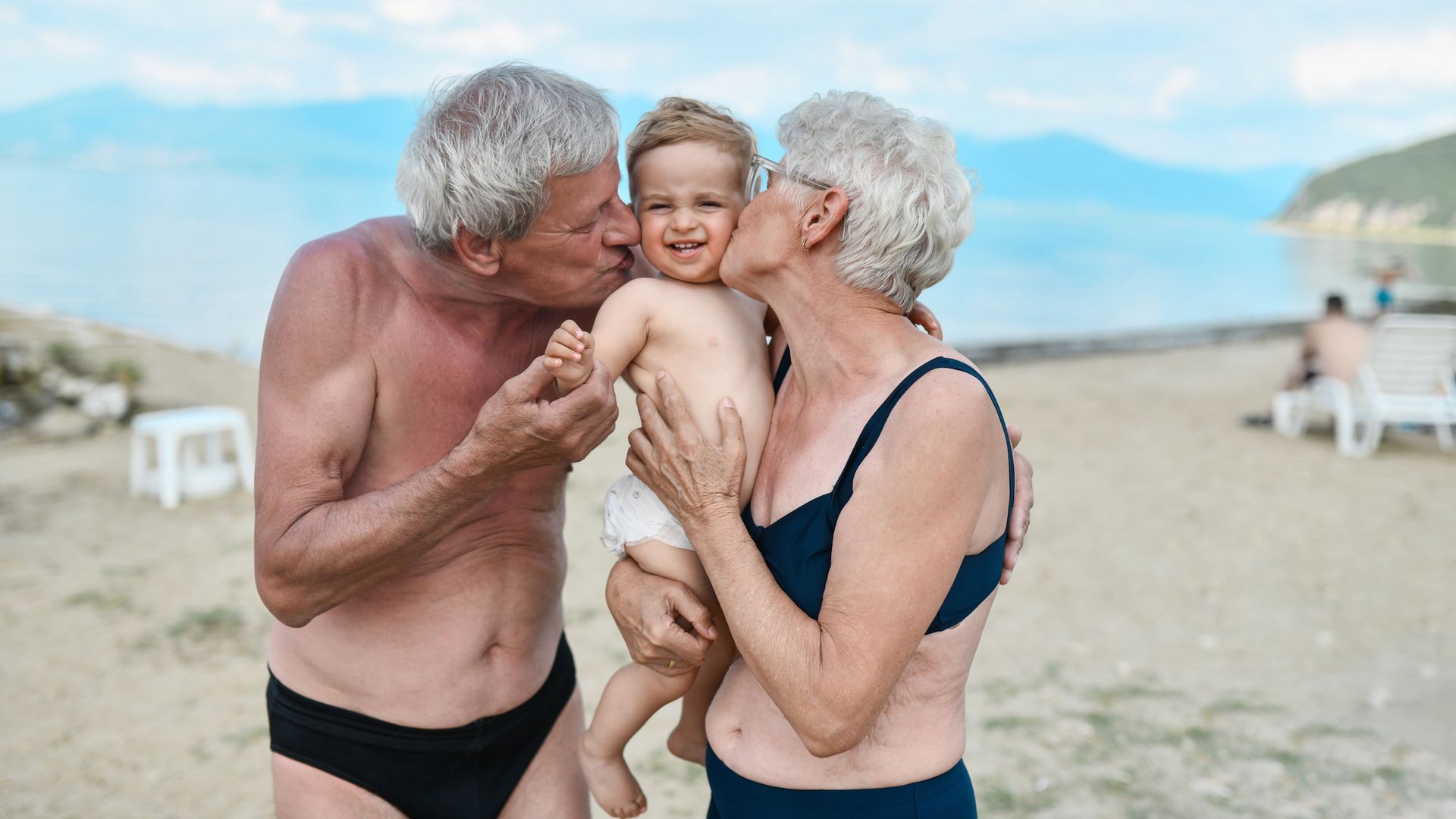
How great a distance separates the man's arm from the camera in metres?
1.92

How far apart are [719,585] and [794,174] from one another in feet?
2.38

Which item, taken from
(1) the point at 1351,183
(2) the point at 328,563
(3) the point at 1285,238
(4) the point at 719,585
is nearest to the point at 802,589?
(4) the point at 719,585

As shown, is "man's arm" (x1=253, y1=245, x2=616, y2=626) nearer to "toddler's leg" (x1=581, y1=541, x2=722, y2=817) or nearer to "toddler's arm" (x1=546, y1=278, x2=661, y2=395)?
"toddler's arm" (x1=546, y1=278, x2=661, y2=395)

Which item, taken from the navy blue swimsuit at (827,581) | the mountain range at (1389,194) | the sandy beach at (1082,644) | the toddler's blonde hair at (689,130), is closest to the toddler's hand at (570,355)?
the navy blue swimsuit at (827,581)

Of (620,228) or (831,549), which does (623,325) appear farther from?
(831,549)

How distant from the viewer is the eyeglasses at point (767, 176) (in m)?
1.83

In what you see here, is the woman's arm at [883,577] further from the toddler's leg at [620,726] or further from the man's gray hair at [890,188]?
the toddler's leg at [620,726]

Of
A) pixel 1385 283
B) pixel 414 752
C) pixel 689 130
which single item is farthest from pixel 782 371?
Answer: pixel 1385 283

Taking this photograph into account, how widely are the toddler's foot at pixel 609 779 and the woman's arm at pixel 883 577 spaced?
0.83 metres

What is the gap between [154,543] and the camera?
712 cm

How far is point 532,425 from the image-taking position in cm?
188

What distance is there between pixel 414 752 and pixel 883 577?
122 cm

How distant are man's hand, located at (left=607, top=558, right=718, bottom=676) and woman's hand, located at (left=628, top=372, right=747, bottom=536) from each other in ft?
0.72

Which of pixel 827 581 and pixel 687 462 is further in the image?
pixel 687 462
